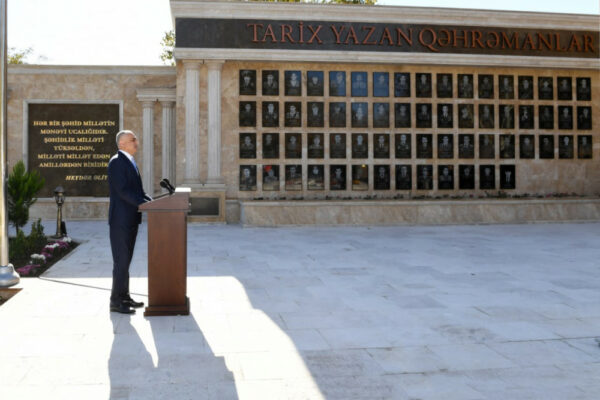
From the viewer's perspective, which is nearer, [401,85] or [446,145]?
[401,85]

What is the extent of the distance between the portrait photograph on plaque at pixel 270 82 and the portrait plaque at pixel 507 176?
26.4 ft

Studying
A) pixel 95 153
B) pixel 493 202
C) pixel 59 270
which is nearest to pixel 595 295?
pixel 59 270

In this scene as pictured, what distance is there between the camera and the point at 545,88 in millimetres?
17984

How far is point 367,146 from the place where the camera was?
17.1m

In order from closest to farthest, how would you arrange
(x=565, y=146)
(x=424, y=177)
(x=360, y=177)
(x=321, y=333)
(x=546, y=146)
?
(x=321, y=333), (x=360, y=177), (x=424, y=177), (x=546, y=146), (x=565, y=146)

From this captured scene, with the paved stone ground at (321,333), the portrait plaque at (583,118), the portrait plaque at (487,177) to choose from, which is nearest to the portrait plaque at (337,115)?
the portrait plaque at (487,177)

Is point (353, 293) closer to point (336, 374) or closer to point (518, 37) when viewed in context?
point (336, 374)

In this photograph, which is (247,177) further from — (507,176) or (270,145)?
(507,176)

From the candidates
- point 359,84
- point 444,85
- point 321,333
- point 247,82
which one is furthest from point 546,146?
point 321,333

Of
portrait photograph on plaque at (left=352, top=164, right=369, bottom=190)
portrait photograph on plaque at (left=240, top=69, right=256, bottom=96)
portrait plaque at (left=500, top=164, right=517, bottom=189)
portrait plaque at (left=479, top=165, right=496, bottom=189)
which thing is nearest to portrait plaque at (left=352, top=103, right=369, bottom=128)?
portrait photograph on plaque at (left=352, top=164, right=369, bottom=190)

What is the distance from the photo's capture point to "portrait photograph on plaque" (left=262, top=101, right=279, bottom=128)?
661 inches

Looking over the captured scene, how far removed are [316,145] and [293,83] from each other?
212 centimetres

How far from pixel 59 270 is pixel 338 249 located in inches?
206

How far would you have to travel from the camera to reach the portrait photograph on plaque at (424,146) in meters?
17.4
